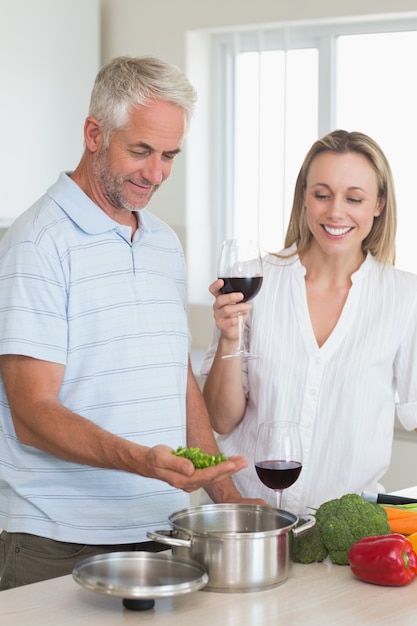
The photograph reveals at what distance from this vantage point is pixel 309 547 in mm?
1809

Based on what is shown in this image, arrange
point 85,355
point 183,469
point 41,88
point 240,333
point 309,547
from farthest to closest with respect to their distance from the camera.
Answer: point 41,88 → point 240,333 → point 85,355 → point 309,547 → point 183,469

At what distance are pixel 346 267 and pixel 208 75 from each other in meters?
2.31

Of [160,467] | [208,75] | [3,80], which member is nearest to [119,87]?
[160,467]

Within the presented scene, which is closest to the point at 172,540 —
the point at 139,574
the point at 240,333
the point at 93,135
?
the point at 139,574

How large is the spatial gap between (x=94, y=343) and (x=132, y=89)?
0.50 meters

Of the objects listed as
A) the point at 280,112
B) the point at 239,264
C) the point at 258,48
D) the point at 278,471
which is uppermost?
the point at 258,48

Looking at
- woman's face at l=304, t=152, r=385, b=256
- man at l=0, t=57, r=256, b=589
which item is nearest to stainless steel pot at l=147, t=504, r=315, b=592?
man at l=0, t=57, r=256, b=589

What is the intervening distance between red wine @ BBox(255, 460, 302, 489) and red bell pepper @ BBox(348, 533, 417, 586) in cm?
16

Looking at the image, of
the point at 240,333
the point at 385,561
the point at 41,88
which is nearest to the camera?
the point at 385,561

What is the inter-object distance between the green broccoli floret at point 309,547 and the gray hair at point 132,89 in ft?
2.80

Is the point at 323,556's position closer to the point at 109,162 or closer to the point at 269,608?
the point at 269,608

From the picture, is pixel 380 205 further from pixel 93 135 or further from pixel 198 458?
pixel 198 458

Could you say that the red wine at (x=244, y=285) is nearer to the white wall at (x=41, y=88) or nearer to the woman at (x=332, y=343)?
the woman at (x=332, y=343)

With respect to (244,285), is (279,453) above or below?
below
